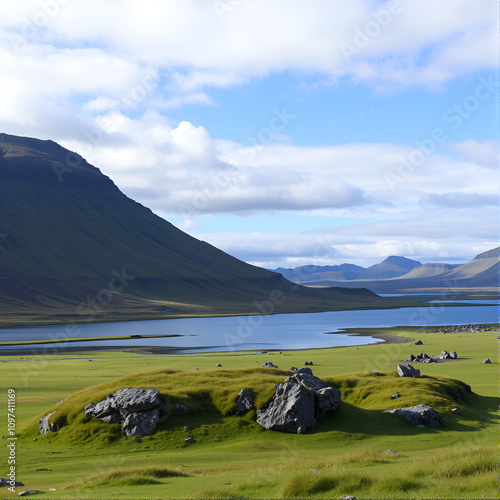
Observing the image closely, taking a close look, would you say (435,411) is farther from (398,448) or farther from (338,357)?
(338,357)

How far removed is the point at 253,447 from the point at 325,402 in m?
7.65

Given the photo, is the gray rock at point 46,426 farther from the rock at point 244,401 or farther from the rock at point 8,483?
the rock at point 8,483

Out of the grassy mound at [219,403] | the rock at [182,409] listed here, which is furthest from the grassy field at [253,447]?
the rock at [182,409]

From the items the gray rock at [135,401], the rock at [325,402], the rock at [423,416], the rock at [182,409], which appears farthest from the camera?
the rock at [182,409]

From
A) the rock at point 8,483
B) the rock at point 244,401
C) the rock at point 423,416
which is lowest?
the rock at point 423,416

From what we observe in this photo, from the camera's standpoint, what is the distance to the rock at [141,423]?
42094 mm

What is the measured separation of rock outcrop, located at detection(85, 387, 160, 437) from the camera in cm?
4234

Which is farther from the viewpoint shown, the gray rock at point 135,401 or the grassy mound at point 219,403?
the gray rock at point 135,401

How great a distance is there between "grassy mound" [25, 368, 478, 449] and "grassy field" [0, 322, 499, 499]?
0.11 metres

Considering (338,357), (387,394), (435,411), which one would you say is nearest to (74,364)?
(338,357)

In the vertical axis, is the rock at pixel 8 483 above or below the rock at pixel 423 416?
above

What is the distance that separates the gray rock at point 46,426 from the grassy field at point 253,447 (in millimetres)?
623

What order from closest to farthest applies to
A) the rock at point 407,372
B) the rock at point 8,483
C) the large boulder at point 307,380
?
the rock at point 8,483 < the large boulder at point 307,380 < the rock at point 407,372

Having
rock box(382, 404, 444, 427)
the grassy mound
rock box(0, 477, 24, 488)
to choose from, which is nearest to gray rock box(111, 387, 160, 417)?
the grassy mound
